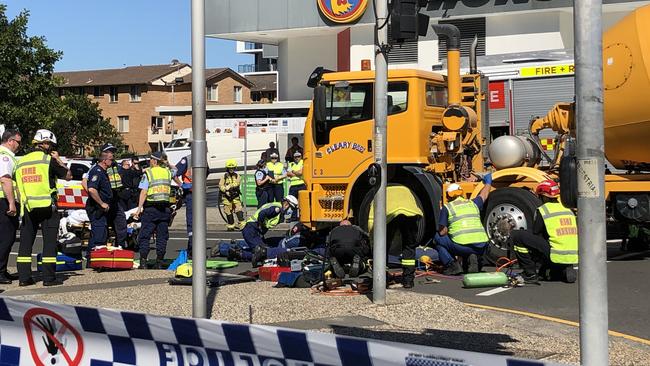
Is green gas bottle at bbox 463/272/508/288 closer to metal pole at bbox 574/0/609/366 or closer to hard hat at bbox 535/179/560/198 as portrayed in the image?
hard hat at bbox 535/179/560/198

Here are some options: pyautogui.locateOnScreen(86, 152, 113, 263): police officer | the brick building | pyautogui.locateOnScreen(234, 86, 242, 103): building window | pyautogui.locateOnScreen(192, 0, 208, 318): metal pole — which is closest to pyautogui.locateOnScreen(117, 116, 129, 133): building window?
the brick building

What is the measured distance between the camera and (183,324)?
15.0ft

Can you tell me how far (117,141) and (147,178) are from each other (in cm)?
5381

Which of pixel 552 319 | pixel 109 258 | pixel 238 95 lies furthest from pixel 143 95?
pixel 552 319

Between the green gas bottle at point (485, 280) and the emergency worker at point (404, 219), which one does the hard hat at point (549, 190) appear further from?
the emergency worker at point (404, 219)

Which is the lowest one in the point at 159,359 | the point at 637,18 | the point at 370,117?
the point at 159,359

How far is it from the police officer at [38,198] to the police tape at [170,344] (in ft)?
19.8

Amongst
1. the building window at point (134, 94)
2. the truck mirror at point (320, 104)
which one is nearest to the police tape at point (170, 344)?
the truck mirror at point (320, 104)

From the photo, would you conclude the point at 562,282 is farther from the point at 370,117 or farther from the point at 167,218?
the point at 167,218

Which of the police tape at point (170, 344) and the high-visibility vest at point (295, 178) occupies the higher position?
the high-visibility vest at point (295, 178)

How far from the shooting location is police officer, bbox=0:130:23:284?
10875 mm

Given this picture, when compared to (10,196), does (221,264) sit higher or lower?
lower

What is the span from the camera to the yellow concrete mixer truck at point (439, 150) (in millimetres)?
12898

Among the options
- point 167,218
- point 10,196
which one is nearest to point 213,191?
point 167,218
